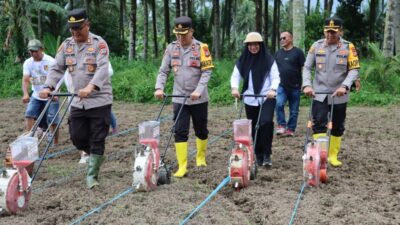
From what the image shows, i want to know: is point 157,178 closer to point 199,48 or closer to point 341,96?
point 199,48

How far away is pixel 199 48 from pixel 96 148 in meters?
1.80

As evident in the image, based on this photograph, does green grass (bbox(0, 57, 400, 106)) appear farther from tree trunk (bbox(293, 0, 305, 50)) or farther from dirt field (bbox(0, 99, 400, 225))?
dirt field (bbox(0, 99, 400, 225))

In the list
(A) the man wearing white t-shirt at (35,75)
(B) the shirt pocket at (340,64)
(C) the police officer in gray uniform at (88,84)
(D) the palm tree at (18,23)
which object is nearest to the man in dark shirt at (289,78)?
(B) the shirt pocket at (340,64)

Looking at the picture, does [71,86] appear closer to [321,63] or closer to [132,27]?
[321,63]

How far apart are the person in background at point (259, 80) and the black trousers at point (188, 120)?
0.52 meters

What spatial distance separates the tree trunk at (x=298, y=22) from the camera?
14109 mm

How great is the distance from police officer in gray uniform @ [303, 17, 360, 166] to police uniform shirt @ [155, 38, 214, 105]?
1286 mm

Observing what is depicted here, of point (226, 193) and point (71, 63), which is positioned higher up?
point (71, 63)

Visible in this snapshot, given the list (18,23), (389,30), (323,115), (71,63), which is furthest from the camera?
(18,23)

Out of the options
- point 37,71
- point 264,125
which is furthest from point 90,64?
point 37,71

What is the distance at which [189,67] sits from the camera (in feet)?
21.3

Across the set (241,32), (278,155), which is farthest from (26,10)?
(241,32)

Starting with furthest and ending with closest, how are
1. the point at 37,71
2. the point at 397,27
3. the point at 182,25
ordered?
the point at 397,27, the point at 37,71, the point at 182,25

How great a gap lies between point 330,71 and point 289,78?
2729 millimetres
